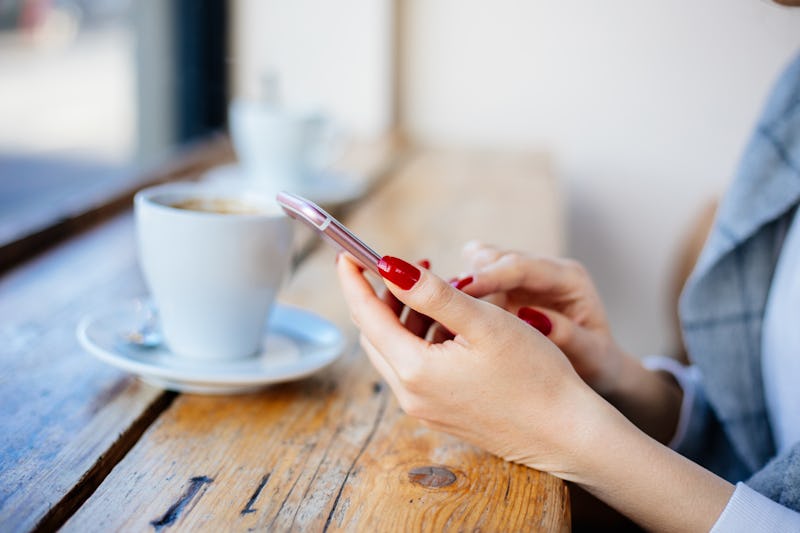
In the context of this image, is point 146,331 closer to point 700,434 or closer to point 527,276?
point 527,276

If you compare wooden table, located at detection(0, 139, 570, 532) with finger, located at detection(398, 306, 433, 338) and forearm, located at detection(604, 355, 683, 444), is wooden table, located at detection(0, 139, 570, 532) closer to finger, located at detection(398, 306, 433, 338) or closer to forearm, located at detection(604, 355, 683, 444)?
finger, located at detection(398, 306, 433, 338)

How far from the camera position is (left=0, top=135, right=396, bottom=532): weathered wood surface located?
0.47 meters

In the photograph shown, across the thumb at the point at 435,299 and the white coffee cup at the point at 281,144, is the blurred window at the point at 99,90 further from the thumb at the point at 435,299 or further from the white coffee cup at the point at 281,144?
the thumb at the point at 435,299

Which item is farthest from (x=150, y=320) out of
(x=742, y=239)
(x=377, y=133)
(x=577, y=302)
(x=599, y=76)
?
(x=599, y=76)

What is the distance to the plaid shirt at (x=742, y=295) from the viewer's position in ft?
2.69

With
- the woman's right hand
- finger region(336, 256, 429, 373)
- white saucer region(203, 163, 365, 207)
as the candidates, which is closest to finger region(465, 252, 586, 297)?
the woman's right hand

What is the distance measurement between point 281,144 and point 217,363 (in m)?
0.66

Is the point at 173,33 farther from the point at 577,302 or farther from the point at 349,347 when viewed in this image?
the point at 577,302

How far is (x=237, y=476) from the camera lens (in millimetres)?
509

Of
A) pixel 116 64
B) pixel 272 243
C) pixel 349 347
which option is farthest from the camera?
pixel 116 64

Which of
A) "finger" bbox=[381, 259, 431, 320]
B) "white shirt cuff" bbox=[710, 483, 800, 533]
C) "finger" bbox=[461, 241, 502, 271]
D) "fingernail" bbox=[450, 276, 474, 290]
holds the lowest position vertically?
"white shirt cuff" bbox=[710, 483, 800, 533]

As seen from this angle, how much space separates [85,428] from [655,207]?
164cm

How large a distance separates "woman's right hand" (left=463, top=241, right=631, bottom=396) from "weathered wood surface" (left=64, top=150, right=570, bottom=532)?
0.11m

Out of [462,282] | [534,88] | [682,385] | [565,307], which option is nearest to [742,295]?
[682,385]
